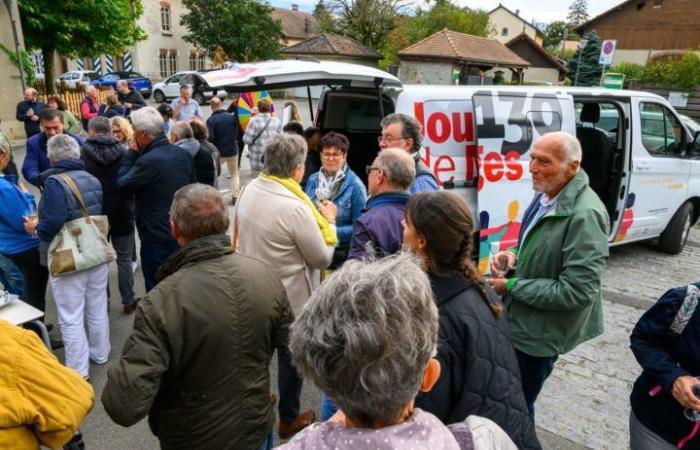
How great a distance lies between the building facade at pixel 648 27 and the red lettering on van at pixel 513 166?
38.6 metres

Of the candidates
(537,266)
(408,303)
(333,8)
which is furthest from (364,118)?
(333,8)

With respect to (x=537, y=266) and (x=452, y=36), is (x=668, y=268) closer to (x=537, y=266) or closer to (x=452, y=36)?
(x=537, y=266)

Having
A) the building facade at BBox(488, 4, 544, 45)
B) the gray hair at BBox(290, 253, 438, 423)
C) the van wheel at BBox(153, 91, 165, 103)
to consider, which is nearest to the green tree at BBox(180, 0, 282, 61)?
the van wheel at BBox(153, 91, 165, 103)

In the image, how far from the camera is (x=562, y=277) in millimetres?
2299

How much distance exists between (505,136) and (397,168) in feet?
6.93

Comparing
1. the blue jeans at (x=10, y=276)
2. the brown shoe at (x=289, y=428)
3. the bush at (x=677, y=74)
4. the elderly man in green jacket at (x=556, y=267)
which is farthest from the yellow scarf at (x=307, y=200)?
the bush at (x=677, y=74)

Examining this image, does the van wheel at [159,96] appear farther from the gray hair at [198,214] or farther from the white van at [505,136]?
the gray hair at [198,214]

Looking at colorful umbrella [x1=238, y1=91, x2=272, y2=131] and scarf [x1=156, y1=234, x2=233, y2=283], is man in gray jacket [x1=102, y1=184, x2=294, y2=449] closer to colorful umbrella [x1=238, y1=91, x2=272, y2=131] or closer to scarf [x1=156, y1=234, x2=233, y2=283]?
scarf [x1=156, y1=234, x2=233, y2=283]

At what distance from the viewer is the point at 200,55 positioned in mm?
41656

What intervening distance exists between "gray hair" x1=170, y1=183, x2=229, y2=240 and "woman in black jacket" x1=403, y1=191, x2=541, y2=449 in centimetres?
91

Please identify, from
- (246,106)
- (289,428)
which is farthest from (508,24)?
(289,428)

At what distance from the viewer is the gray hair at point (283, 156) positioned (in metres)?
2.73

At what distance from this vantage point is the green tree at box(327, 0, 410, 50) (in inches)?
1578

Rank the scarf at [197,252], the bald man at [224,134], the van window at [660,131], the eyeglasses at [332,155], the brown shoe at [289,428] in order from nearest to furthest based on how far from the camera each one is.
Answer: the scarf at [197,252] → the brown shoe at [289,428] → the eyeglasses at [332,155] → the van window at [660,131] → the bald man at [224,134]
